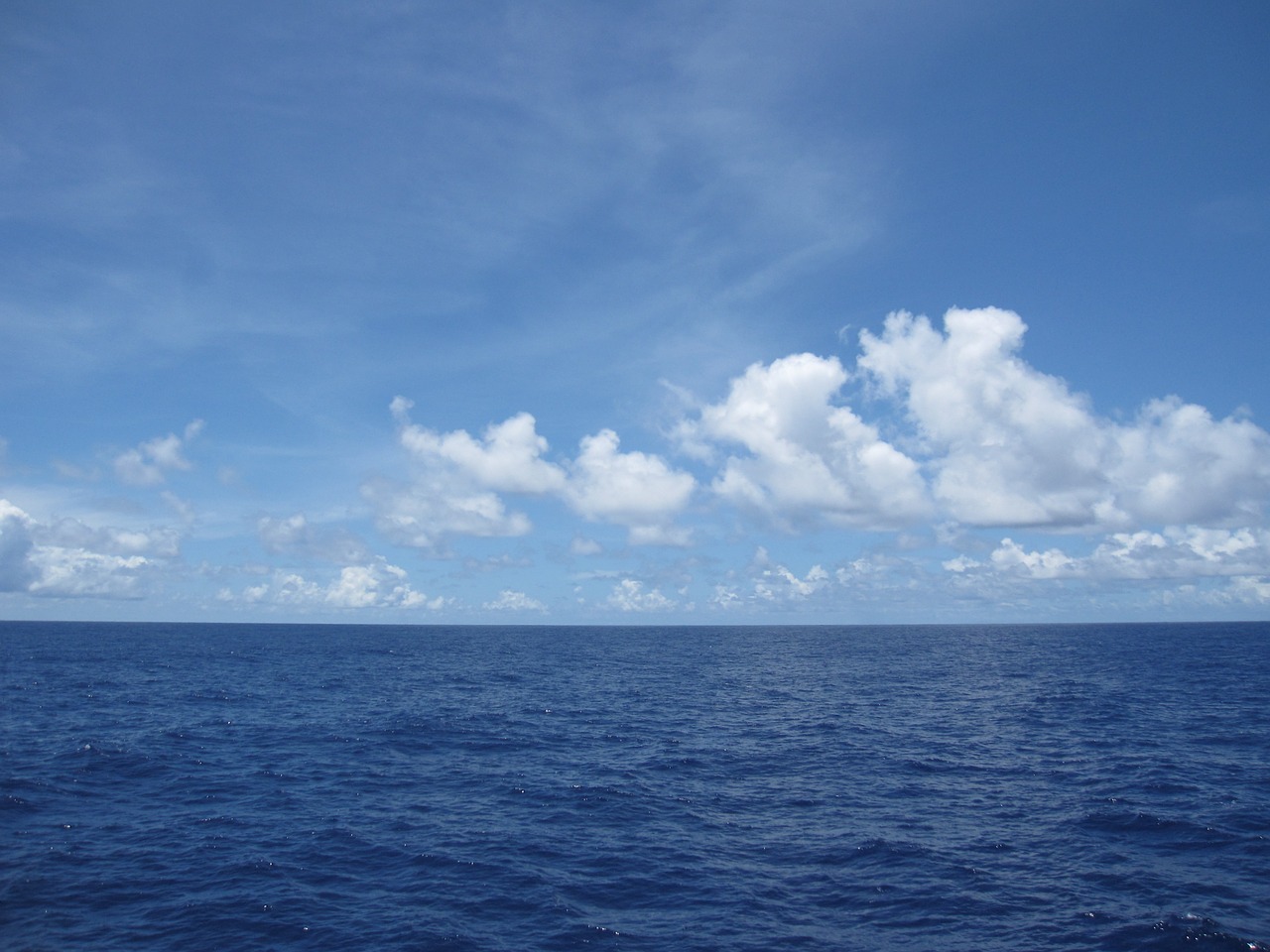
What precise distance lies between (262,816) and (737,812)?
25085mm

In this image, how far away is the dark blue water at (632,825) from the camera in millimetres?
26578

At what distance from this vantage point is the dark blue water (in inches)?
1046

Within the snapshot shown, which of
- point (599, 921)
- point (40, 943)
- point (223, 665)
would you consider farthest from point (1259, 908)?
point (223, 665)

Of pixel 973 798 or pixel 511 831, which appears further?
pixel 973 798

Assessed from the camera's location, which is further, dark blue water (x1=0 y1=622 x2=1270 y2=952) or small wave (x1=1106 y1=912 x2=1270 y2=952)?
dark blue water (x1=0 y1=622 x2=1270 y2=952)

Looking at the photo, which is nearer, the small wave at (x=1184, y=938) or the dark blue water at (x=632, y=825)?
the small wave at (x=1184, y=938)

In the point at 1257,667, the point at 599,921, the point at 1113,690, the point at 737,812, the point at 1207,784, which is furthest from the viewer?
the point at 1257,667

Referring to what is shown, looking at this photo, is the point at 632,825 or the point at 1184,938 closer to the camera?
the point at 1184,938

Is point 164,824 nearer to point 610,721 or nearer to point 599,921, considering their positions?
point 599,921

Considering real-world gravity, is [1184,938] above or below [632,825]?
above

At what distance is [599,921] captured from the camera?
26.9 metres

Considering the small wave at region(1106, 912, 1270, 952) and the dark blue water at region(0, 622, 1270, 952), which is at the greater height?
the small wave at region(1106, 912, 1270, 952)

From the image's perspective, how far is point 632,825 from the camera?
122 ft

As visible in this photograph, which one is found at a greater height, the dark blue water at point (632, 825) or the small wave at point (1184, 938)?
the small wave at point (1184, 938)
